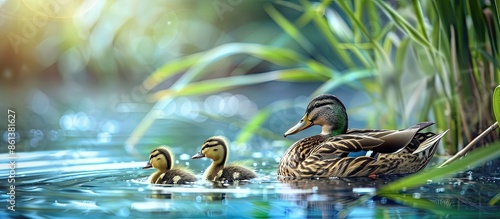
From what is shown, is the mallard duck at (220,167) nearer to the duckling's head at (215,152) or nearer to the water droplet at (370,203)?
the duckling's head at (215,152)

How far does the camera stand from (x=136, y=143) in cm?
388

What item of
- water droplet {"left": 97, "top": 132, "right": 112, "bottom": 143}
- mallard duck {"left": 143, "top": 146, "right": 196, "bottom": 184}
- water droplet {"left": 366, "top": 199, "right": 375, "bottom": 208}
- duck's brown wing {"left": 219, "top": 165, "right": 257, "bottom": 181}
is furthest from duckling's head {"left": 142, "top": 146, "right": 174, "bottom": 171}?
water droplet {"left": 97, "top": 132, "right": 112, "bottom": 143}

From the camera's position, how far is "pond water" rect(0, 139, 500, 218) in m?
1.96

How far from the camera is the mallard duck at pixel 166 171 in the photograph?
244 centimetres

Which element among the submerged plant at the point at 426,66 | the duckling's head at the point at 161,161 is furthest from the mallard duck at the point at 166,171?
the submerged plant at the point at 426,66

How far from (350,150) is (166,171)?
519mm

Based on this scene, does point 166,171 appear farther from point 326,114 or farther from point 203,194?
point 326,114

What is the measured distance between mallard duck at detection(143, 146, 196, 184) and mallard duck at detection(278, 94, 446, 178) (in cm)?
28

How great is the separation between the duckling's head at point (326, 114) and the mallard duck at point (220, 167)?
7.4 inches

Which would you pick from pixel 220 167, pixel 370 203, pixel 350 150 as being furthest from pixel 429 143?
pixel 220 167

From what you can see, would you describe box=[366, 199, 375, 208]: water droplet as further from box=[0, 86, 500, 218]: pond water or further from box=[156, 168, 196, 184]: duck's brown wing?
box=[156, 168, 196, 184]: duck's brown wing

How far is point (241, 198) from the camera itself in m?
2.18

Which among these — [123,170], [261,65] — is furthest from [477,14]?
[261,65]

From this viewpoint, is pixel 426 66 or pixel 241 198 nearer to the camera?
pixel 241 198
